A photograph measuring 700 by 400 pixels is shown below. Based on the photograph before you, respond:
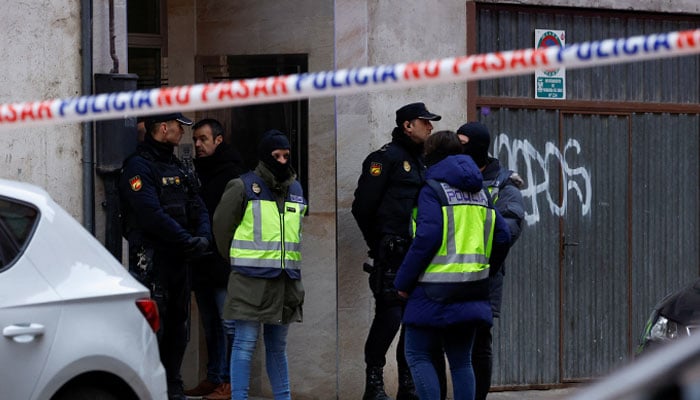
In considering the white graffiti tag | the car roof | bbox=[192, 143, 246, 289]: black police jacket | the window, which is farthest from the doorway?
the car roof

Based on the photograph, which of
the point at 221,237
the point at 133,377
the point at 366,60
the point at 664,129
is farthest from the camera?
the point at 664,129

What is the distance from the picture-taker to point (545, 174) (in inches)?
430

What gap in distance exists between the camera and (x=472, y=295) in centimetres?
755

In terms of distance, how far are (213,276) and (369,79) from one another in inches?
235

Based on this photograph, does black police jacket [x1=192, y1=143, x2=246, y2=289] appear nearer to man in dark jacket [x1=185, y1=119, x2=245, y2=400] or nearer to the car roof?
man in dark jacket [x1=185, y1=119, x2=245, y2=400]

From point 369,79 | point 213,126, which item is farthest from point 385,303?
point 369,79

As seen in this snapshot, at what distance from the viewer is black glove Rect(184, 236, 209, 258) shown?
8859 mm

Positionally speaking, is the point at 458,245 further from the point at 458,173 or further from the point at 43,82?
the point at 43,82

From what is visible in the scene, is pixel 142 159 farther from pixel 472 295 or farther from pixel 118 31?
pixel 472 295

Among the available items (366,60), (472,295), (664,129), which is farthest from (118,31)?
(664,129)

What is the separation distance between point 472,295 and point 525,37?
394 cm

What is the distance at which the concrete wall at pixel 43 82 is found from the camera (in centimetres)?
895

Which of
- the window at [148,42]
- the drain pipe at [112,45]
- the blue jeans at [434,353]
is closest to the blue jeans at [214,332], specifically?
the drain pipe at [112,45]

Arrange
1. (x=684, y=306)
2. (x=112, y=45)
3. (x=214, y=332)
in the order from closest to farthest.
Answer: (x=684, y=306) → (x=112, y=45) → (x=214, y=332)
